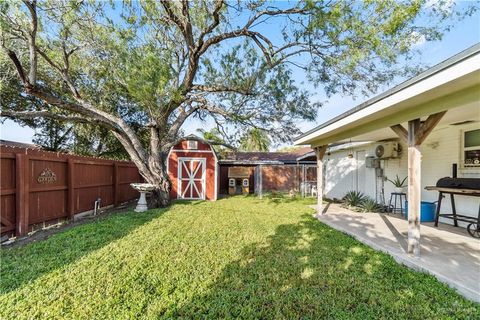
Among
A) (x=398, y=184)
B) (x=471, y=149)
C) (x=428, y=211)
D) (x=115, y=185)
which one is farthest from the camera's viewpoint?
(x=115, y=185)

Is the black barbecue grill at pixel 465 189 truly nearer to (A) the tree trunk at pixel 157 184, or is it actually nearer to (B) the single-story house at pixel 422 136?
(B) the single-story house at pixel 422 136

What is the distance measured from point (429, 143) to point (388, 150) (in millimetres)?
1254

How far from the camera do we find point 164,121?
8.77 metres

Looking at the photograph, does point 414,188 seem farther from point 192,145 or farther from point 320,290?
point 192,145

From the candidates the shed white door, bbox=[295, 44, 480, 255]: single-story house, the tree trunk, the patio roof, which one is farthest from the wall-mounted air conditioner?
the tree trunk

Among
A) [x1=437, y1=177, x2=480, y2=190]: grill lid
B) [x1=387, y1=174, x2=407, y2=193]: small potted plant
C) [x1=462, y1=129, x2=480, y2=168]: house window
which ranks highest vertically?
[x1=462, y1=129, x2=480, y2=168]: house window

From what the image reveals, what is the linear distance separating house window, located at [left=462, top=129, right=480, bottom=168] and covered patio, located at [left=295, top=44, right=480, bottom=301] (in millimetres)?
44

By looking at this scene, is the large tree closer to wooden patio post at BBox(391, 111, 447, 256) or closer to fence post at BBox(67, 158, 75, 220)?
fence post at BBox(67, 158, 75, 220)

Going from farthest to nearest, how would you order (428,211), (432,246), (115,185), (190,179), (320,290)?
(190,179) → (115,185) → (428,211) → (432,246) → (320,290)

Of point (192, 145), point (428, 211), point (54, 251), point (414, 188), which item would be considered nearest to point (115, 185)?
point (192, 145)

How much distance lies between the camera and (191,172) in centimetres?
1088

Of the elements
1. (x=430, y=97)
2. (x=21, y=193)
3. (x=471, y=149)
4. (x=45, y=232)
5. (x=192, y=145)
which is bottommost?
(x=45, y=232)

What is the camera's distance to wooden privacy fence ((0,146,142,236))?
4.41 metres

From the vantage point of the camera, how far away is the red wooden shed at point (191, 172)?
10.8m
